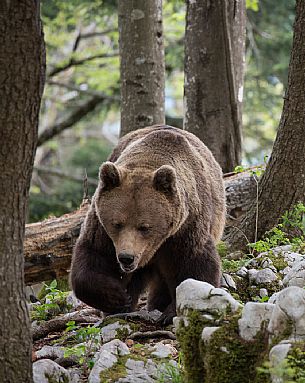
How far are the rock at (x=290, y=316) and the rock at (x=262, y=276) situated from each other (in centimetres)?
254

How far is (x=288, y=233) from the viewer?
273 inches

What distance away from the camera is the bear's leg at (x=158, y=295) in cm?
629

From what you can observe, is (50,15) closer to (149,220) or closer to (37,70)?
(149,220)

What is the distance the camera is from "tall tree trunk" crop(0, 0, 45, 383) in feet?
11.7

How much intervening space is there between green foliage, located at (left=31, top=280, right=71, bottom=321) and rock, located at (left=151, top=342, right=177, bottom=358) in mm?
1288

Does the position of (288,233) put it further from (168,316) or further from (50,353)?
(50,353)

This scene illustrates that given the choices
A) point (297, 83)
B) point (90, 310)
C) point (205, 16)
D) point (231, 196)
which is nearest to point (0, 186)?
point (90, 310)

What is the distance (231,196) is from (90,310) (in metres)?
2.55

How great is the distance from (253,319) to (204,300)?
0.32 m

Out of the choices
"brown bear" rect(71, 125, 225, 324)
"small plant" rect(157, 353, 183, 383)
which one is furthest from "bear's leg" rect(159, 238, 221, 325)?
"small plant" rect(157, 353, 183, 383)

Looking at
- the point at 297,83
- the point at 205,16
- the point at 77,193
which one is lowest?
the point at 77,193

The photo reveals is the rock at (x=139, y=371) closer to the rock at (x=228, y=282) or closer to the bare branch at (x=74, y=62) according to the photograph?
the rock at (x=228, y=282)

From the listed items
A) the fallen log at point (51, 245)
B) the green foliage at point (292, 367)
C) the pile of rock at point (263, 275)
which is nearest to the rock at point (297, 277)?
the pile of rock at point (263, 275)

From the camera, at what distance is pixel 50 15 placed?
582 inches
